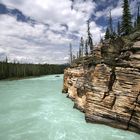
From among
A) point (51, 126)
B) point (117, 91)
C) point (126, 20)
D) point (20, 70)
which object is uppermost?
point (126, 20)

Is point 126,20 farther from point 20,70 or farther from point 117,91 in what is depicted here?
point 20,70

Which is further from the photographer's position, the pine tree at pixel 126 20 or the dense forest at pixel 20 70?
the dense forest at pixel 20 70

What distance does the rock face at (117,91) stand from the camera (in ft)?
58.2

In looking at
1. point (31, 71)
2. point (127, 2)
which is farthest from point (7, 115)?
point (31, 71)

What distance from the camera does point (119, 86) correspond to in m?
19.3

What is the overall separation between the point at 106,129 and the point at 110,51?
33.3ft

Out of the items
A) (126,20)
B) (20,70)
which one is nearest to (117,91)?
(126,20)

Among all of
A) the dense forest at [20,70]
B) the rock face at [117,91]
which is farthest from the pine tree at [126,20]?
the dense forest at [20,70]

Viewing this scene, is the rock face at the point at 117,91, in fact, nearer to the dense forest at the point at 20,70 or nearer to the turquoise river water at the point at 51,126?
the turquoise river water at the point at 51,126

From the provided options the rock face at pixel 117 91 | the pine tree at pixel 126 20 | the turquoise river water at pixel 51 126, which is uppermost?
the pine tree at pixel 126 20

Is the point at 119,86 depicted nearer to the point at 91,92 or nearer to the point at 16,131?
the point at 91,92

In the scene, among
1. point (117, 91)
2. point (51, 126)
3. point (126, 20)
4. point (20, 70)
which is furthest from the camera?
point (20, 70)

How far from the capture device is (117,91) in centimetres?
1936

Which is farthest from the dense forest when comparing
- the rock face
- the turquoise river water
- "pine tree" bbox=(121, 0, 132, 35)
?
the rock face
